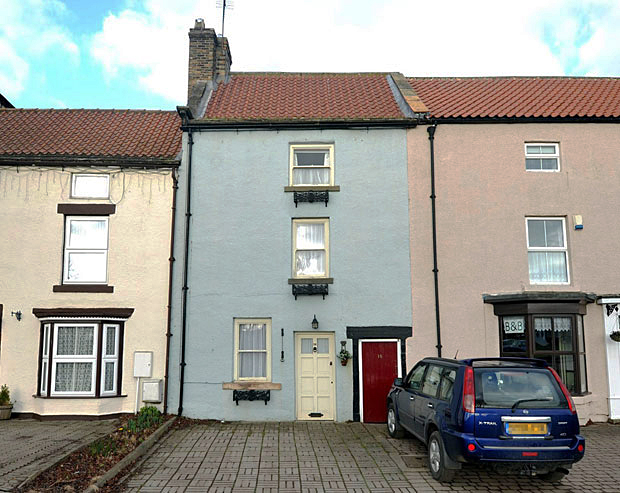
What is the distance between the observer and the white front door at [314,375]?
12.4 meters

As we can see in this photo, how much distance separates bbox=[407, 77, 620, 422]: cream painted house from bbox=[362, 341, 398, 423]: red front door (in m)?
0.48

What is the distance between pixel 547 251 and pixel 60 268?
40.4 ft

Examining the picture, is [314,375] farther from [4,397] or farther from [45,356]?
[4,397]

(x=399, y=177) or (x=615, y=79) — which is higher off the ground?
(x=615, y=79)

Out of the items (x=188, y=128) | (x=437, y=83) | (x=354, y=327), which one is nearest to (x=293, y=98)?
(x=188, y=128)

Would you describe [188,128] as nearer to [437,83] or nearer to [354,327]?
[354,327]

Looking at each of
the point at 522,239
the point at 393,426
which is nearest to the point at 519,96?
the point at 522,239

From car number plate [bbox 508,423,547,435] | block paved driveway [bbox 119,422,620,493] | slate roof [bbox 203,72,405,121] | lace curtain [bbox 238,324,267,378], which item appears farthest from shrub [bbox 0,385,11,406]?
car number plate [bbox 508,423,547,435]

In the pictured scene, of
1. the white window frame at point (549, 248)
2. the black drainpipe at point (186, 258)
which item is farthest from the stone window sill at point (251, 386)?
the white window frame at point (549, 248)

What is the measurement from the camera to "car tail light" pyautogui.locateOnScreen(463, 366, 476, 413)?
23.3 feet

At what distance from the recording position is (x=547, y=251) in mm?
13023

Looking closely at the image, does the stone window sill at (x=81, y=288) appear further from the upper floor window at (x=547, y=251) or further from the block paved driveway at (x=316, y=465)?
the upper floor window at (x=547, y=251)

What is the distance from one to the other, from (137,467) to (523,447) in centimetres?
604

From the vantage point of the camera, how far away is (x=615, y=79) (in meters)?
16.3
